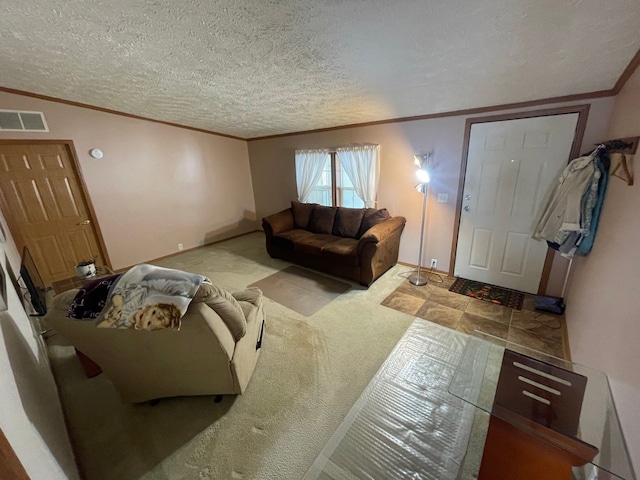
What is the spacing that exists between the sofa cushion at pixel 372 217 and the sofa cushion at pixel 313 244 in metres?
0.44

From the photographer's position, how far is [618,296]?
4.33 feet

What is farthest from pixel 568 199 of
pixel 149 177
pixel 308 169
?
pixel 149 177

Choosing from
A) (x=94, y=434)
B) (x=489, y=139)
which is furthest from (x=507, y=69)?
(x=94, y=434)

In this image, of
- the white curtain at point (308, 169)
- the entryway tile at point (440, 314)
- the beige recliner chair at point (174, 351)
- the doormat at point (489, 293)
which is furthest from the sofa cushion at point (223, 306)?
the white curtain at point (308, 169)

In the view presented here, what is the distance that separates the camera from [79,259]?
3.49 meters

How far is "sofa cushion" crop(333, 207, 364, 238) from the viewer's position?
12.2 feet

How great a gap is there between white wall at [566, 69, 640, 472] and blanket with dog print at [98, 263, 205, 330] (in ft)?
6.34

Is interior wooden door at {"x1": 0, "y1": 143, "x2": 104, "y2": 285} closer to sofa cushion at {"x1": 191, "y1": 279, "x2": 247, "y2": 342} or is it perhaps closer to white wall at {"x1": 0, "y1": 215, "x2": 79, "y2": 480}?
white wall at {"x1": 0, "y1": 215, "x2": 79, "y2": 480}

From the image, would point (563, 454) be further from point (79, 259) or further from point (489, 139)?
point (79, 259)

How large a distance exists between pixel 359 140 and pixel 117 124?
3.61m

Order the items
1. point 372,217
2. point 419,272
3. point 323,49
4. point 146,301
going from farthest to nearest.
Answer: point 372,217
point 419,272
point 323,49
point 146,301

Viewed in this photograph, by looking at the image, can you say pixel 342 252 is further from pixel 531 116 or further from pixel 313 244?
pixel 531 116

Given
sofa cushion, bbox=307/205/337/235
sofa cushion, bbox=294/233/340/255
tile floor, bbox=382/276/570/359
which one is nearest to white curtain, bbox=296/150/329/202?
sofa cushion, bbox=307/205/337/235

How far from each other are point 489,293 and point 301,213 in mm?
2972
